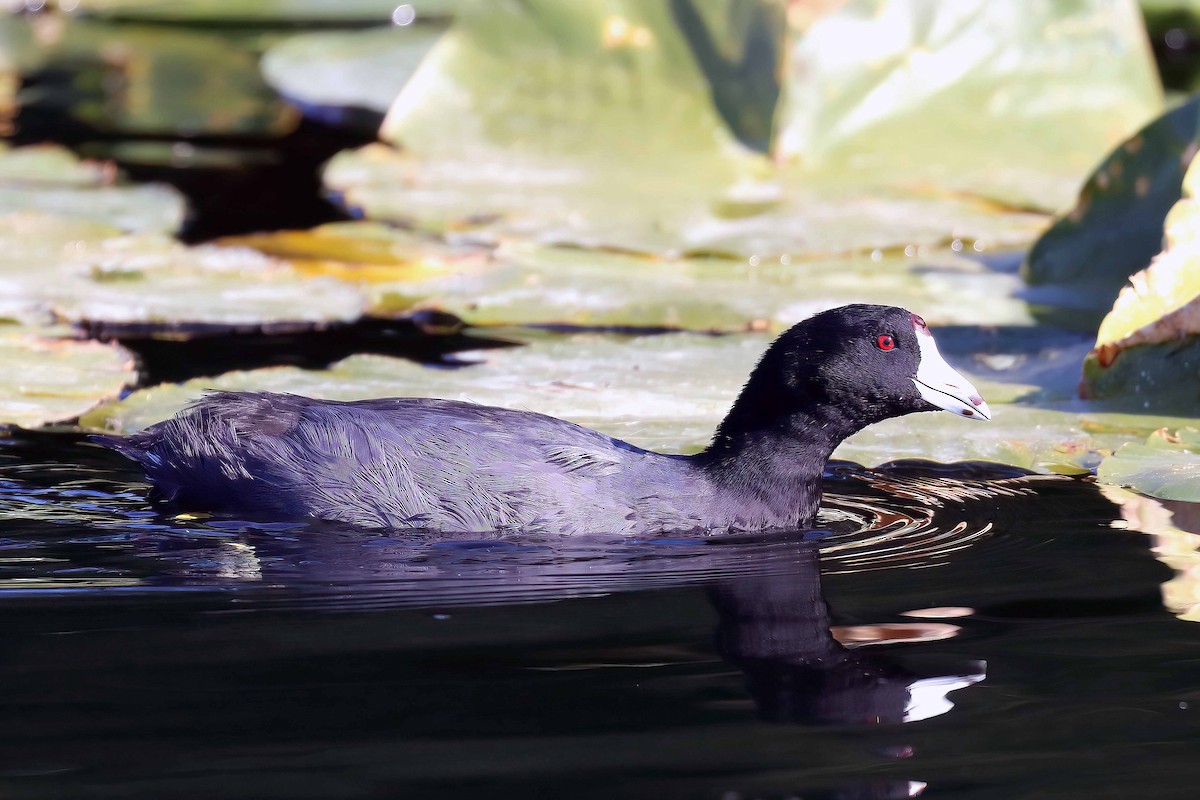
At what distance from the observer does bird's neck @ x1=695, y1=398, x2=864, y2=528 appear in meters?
3.62

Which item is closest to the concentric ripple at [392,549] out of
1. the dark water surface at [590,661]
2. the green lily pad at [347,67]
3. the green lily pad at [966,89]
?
the dark water surface at [590,661]

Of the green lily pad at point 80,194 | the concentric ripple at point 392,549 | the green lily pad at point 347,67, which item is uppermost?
the green lily pad at point 347,67

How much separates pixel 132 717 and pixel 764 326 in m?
3.19

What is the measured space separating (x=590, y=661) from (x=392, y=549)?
33.4 inches

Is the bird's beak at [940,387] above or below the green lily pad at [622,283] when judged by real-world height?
below

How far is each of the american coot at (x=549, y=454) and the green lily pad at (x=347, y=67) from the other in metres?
6.46

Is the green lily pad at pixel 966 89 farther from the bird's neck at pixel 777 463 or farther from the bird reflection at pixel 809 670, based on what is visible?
the bird reflection at pixel 809 670

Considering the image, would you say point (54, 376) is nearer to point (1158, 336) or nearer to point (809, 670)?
point (809, 670)

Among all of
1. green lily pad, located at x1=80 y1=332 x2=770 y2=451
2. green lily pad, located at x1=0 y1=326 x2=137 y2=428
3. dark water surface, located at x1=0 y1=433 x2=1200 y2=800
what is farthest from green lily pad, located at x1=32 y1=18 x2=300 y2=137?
dark water surface, located at x1=0 y1=433 x2=1200 y2=800

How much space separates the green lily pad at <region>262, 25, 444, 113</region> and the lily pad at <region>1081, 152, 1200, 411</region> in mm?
6208

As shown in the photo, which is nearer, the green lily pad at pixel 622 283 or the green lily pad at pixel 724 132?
the green lily pad at pixel 622 283

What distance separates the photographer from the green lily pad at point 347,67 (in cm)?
995

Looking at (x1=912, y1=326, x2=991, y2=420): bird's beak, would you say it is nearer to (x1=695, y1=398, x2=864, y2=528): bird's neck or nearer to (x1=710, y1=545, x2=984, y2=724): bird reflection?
(x1=695, y1=398, x2=864, y2=528): bird's neck

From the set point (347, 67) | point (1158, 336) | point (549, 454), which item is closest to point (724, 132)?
point (347, 67)
